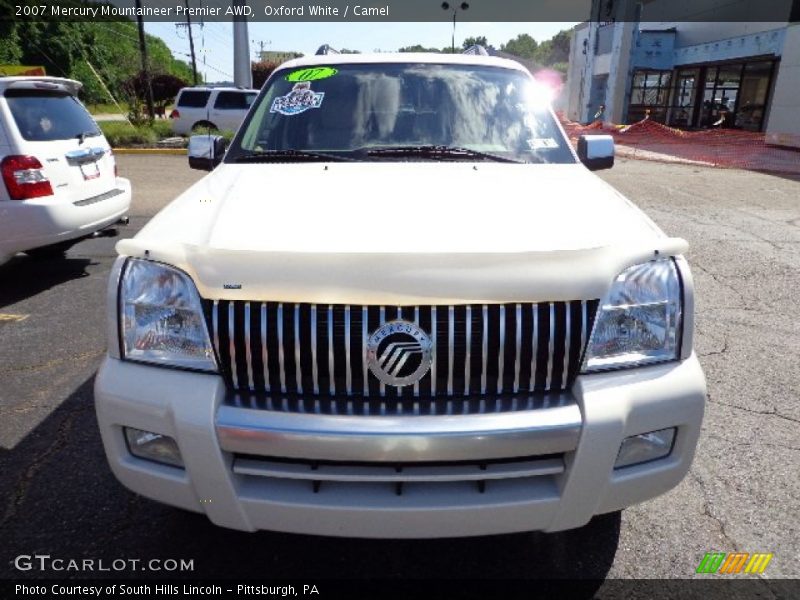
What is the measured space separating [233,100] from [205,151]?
1568 centimetres

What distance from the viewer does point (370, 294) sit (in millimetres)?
1734

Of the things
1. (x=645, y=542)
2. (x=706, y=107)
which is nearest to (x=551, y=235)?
(x=645, y=542)

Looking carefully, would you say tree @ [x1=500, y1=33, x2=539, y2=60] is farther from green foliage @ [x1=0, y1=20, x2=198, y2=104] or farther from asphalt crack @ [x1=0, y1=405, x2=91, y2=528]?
asphalt crack @ [x1=0, y1=405, x2=91, y2=528]

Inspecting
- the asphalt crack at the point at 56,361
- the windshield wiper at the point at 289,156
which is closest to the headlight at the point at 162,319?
the windshield wiper at the point at 289,156

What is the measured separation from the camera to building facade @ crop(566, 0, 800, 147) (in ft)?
65.4

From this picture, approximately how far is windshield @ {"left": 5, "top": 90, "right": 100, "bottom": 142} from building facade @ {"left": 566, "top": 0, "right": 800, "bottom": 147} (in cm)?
2011

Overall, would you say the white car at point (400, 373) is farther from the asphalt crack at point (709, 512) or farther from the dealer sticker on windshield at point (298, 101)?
the dealer sticker on windshield at point (298, 101)

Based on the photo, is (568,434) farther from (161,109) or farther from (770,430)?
→ (161,109)

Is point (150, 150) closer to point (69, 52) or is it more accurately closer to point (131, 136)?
point (131, 136)

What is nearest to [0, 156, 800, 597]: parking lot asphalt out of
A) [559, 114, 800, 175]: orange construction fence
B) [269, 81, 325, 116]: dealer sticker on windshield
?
[269, 81, 325, 116]: dealer sticker on windshield

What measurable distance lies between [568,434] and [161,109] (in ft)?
118

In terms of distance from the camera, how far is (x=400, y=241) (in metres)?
1.85

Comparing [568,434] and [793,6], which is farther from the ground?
[793,6]

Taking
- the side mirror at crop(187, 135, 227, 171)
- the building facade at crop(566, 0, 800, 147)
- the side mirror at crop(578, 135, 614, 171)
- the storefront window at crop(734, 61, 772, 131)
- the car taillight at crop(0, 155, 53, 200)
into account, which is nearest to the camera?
the side mirror at crop(578, 135, 614, 171)
